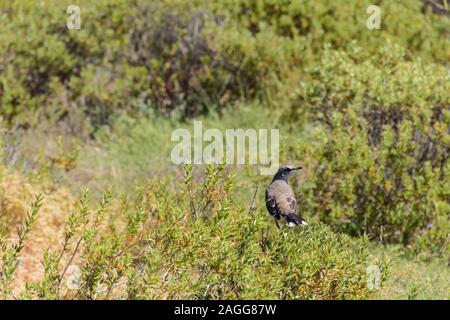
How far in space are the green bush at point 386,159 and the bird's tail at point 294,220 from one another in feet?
7.42

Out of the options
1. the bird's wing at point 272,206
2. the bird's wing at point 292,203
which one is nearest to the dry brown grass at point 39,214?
the bird's wing at point 272,206

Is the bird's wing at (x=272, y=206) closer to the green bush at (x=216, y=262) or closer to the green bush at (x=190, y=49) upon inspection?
the green bush at (x=216, y=262)

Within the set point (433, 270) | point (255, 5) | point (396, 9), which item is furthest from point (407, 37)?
point (433, 270)

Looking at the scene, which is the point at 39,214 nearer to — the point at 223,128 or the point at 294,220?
the point at 294,220

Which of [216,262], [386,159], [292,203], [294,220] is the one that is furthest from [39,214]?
[216,262]

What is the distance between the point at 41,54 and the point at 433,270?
5750mm

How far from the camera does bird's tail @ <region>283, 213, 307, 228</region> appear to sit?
17.5 feet

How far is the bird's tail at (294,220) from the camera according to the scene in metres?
5.35

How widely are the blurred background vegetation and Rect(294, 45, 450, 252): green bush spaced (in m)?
0.02

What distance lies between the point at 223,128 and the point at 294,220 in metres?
5.43

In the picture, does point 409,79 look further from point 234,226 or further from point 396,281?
point 234,226

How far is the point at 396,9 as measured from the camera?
11992mm

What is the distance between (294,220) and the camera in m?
5.44

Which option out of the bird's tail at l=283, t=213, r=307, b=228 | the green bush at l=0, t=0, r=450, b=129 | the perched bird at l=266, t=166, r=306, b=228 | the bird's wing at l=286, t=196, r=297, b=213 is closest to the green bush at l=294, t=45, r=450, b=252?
the perched bird at l=266, t=166, r=306, b=228
